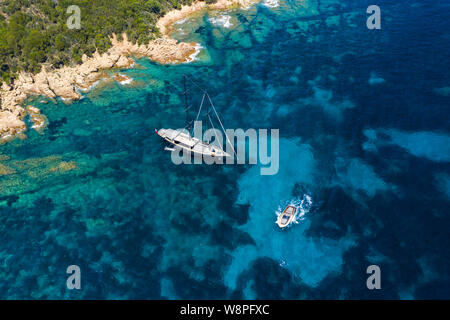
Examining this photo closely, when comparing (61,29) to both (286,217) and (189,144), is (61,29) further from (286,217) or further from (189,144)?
(286,217)

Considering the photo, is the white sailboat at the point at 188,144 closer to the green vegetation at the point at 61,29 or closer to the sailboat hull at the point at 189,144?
the sailboat hull at the point at 189,144

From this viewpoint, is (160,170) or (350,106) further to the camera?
(350,106)

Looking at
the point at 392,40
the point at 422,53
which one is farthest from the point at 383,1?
the point at 422,53

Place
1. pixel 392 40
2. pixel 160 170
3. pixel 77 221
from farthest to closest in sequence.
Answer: pixel 392 40 < pixel 160 170 < pixel 77 221

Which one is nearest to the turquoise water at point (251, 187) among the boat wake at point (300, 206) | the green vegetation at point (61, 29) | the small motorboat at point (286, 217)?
the boat wake at point (300, 206)
